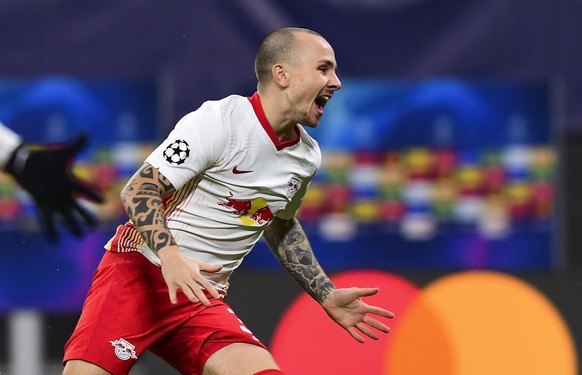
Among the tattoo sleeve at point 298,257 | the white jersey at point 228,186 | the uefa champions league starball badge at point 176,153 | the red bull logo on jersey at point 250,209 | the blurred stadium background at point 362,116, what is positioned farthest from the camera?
the blurred stadium background at point 362,116

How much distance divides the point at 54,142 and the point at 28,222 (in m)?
0.51

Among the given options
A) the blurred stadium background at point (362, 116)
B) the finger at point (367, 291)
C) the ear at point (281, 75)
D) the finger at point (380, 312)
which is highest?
the blurred stadium background at point (362, 116)

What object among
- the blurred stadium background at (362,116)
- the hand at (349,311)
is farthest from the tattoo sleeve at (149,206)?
the blurred stadium background at (362,116)

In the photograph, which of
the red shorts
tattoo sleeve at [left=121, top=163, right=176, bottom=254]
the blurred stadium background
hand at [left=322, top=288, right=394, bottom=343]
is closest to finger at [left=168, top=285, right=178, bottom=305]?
tattoo sleeve at [left=121, top=163, right=176, bottom=254]

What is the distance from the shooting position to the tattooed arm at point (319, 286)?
477 cm

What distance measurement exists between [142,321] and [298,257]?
27.4 inches

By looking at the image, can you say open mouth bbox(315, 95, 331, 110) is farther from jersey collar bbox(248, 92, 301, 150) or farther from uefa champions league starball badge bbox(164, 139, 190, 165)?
uefa champions league starball badge bbox(164, 139, 190, 165)

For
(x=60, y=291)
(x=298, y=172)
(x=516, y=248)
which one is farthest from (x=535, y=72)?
(x=298, y=172)

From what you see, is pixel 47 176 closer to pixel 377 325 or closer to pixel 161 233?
pixel 161 233

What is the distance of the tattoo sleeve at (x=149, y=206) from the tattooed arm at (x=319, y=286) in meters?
0.81

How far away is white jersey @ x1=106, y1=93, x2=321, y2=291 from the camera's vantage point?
450 centimetres

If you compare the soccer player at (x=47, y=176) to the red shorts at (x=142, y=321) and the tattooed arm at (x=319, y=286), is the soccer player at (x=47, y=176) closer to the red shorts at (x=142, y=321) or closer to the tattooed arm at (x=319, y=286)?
the red shorts at (x=142, y=321)

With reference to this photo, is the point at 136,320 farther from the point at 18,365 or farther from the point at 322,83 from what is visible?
the point at 18,365

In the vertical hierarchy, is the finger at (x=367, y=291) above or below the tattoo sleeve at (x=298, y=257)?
below
